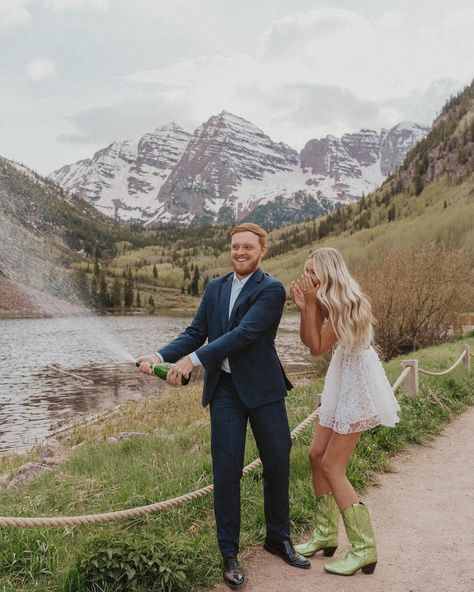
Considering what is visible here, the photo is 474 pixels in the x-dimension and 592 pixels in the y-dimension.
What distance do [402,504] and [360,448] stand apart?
1.29 meters

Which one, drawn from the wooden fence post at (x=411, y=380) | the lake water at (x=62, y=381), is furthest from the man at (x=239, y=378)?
the wooden fence post at (x=411, y=380)

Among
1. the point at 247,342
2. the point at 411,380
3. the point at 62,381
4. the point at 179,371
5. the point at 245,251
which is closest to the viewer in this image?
the point at 179,371

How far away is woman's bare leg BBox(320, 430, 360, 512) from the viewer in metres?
4.55

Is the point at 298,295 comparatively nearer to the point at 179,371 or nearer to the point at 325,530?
the point at 179,371

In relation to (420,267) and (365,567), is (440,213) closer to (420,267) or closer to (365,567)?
(420,267)

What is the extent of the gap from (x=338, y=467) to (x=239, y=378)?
110cm

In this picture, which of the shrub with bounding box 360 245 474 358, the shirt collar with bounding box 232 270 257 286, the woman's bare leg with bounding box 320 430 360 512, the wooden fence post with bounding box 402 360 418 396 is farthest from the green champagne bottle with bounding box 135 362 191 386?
the shrub with bounding box 360 245 474 358

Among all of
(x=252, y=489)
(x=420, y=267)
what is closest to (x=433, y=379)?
(x=252, y=489)

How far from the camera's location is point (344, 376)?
15.2ft

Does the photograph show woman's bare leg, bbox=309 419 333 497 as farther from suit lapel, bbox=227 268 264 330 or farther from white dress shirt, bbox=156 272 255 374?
suit lapel, bbox=227 268 264 330

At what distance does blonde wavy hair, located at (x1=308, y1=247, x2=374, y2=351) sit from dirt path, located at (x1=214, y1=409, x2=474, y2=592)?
177 cm

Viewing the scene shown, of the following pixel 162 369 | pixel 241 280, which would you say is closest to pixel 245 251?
pixel 241 280

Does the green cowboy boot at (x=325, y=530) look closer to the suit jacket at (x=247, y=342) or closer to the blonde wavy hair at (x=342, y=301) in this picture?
the suit jacket at (x=247, y=342)

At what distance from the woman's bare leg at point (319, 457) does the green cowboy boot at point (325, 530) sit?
2.5 inches
